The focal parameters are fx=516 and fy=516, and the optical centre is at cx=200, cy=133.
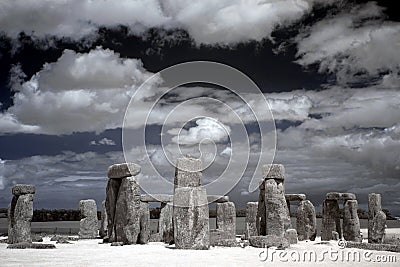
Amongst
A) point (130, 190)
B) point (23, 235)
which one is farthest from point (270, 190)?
point (23, 235)

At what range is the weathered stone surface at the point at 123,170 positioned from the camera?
2022 centimetres

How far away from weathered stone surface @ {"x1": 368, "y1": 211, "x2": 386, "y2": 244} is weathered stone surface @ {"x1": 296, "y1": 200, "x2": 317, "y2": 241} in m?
6.11

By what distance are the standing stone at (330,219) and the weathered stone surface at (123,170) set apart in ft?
38.3

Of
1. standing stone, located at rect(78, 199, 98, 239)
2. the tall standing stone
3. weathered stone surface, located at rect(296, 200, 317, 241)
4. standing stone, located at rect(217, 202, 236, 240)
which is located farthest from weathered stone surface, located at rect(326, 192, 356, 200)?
standing stone, located at rect(78, 199, 98, 239)

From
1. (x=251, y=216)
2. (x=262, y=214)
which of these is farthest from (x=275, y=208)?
(x=251, y=216)

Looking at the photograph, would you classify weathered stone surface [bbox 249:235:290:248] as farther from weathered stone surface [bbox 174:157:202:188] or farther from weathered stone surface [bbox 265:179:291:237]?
weathered stone surface [bbox 174:157:202:188]

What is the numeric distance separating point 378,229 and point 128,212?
10077mm

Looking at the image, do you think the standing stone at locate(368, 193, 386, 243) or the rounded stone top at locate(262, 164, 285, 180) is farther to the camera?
the standing stone at locate(368, 193, 386, 243)

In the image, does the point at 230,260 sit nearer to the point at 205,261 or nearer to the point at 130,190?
the point at 205,261

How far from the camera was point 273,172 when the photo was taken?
2028 cm

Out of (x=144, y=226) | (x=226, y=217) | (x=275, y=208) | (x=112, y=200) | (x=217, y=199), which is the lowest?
(x=144, y=226)

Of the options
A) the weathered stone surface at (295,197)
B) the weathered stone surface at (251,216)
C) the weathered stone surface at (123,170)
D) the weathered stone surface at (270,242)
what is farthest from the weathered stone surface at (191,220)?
the weathered stone surface at (295,197)

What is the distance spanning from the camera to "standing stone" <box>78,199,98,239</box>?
26.7 m

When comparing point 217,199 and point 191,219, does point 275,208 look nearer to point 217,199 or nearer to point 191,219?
point 191,219
